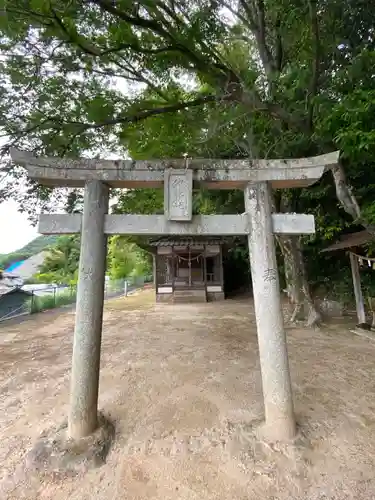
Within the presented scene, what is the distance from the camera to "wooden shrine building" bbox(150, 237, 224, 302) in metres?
14.7

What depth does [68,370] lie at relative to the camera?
5246 millimetres

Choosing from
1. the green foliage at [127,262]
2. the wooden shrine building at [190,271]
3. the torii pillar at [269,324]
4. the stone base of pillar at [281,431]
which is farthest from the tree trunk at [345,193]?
the green foliage at [127,262]

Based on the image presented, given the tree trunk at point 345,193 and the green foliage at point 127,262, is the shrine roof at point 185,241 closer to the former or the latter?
the tree trunk at point 345,193

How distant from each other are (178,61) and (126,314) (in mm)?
8929

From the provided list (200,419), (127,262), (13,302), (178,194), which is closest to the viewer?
(178,194)

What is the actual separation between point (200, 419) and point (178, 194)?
2826 mm

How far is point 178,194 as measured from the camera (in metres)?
3.11

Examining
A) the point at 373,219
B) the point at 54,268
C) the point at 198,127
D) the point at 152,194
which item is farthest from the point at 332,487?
the point at 54,268

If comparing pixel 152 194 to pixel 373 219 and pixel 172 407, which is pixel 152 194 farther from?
pixel 172 407

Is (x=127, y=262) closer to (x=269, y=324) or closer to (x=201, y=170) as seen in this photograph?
(x=201, y=170)

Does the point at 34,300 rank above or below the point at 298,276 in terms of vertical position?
below

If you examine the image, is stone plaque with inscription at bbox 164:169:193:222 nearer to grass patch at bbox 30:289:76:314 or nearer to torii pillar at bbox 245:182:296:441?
torii pillar at bbox 245:182:296:441

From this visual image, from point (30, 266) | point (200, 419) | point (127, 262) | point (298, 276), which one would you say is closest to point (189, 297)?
point (298, 276)

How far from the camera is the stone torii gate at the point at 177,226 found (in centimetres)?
299
